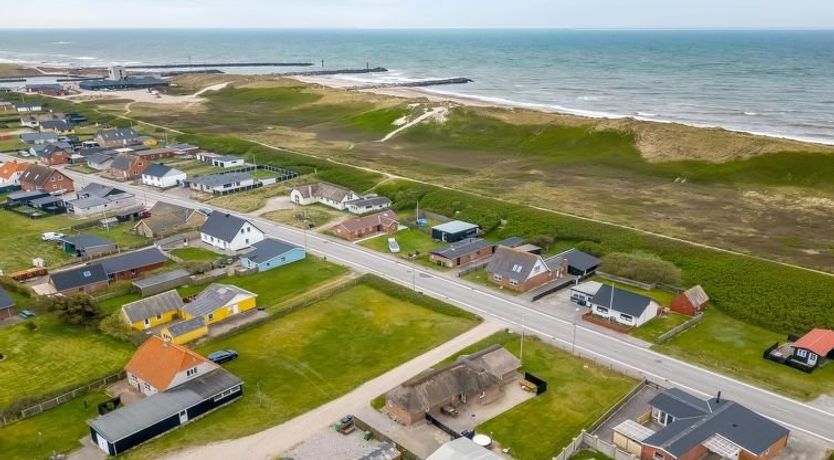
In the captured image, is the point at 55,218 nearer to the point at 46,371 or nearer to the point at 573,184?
the point at 46,371

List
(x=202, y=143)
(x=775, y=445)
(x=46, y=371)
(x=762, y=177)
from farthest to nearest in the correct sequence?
(x=202, y=143) → (x=762, y=177) → (x=46, y=371) → (x=775, y=445)

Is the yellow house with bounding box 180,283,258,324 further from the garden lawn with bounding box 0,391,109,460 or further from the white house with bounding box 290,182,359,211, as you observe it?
the white house with bounding box 290,182,359,211

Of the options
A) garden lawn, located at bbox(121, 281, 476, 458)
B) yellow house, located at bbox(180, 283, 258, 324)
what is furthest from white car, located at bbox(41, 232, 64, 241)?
garden lawn, located at bbox(121, 281, 476, 458)

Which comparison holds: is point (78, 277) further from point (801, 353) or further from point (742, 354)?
point (801, 353)

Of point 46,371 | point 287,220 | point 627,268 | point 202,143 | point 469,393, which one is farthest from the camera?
point 202,143

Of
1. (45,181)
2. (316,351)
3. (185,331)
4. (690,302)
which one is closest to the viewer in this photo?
(316,351)

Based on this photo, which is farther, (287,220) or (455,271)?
(287,220)

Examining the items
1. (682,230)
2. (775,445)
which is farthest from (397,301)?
(682,230)

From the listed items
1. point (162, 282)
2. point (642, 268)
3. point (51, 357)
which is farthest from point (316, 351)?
point (642, 268)
